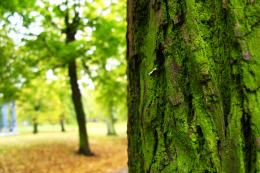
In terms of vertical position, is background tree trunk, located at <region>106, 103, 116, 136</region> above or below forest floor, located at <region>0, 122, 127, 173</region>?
above

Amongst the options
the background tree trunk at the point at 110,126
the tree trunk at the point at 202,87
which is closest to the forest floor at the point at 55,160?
the tree trunk at the point at 202,87

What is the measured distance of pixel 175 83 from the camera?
83.3 inches

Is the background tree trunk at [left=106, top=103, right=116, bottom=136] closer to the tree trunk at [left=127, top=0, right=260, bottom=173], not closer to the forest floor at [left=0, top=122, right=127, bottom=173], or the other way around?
the forest floor at [left=0, top=122, right=127, bottom=173]

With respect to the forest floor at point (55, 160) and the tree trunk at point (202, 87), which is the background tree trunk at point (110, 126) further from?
the tree trunk at point (202, 87)

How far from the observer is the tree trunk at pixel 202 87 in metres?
1.97

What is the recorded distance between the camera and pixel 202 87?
6.70 feet

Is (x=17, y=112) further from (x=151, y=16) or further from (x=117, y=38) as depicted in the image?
(x=151, y=16)

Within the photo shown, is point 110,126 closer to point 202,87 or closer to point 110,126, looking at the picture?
point 110,126

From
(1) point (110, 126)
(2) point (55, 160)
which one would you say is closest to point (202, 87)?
(2) point (55, 160)

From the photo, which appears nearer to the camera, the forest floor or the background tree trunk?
the forest floor

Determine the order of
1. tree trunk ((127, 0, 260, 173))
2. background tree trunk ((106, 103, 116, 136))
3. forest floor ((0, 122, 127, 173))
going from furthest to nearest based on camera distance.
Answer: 1. background tree trunk ((106, 103, 116, 136))
2. forest floor ((0, 122, 127, 173))
3. tree trunk ((127, 0, 260, 173))

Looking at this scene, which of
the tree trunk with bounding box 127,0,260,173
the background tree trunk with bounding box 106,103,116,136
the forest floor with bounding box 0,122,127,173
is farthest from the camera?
the background tree trunk with bounding box 106,103,116,136

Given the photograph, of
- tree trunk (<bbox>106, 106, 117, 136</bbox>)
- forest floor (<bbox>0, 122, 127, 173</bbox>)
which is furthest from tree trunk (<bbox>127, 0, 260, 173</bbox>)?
tree trunk (<bbox>106, 106, 117, 136</bbox>)

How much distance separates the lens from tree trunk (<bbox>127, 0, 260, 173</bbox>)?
1.97 metres
